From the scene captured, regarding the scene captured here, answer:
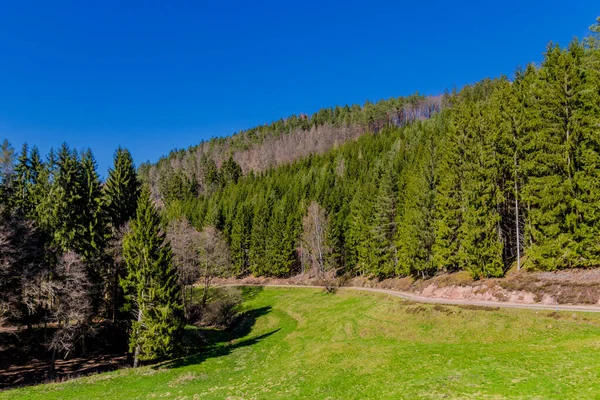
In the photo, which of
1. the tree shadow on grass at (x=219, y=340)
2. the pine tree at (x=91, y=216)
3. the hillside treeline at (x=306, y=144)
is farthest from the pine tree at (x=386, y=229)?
the hillside treeline at (x=306, y=144)

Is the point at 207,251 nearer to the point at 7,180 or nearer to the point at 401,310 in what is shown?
the point at 7,180

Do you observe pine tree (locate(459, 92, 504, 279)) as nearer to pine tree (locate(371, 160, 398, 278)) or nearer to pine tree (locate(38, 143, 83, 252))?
pine tree (locate(371, 160, 398, 278))

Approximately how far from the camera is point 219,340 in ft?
142

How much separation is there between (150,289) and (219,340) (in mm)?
15591

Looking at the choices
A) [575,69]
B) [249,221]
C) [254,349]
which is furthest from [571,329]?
[249,221]

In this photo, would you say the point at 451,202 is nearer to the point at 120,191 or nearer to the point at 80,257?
the point at 80,257

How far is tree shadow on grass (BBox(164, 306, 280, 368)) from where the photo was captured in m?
33.6

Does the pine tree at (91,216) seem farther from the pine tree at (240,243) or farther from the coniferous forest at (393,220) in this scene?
the pine tree at (240,243)

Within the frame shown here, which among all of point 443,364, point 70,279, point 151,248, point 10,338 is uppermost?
point 151,248

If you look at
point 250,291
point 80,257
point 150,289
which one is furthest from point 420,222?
point 80,257

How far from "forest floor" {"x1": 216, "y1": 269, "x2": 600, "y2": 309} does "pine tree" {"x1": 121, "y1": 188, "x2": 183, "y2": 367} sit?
1065 inches

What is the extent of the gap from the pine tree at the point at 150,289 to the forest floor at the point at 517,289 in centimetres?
2706

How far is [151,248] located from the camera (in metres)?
32.7

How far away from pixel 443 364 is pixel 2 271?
36769 millimetres
